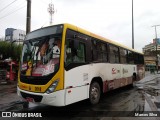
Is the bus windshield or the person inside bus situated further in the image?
the person inside bus

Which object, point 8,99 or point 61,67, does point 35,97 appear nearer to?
point 61,67

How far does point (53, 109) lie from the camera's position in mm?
7137

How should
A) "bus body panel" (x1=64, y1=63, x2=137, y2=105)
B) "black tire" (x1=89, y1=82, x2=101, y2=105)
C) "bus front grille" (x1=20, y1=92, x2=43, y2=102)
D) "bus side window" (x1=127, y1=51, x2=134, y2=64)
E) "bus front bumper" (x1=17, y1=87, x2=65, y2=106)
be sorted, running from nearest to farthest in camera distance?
"bus front bumper" (x1=17, y1=87, x2=65, y2=106)
"bus front grille" (x1=20, y1=92, x2=43, y2=102)
"bus body panel" (x1=64, y1=63, x2=137, y2=105)
"black tire" (x1=89, y1=82, x2=101, y2=105)
"bus side window" (x1=127, y1=51, x2=134, y2=64)

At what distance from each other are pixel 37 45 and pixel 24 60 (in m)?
0.80

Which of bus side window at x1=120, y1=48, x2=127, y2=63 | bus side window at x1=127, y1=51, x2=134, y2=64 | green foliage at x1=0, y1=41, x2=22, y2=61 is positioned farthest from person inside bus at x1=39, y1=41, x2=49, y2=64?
green foliage at x1=0, y1=41, x2=22, y2=61

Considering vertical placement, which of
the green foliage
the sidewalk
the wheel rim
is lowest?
the sidewalk

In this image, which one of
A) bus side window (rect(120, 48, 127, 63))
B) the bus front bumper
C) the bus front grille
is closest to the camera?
the bus front bumper

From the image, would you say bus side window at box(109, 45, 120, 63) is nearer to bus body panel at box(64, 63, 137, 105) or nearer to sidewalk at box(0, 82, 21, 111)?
bus body panel at box(64, 63, 137, 105)

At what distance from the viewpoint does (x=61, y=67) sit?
5793 millimetres

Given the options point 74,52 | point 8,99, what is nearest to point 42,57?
point 74,52

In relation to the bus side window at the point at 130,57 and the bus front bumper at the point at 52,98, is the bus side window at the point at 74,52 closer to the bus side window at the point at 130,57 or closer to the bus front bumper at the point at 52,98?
the bus front bumper at the point at 52,98

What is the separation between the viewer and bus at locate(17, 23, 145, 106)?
5746 mm

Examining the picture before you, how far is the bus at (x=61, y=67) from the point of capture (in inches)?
226

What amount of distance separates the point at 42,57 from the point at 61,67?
0.75 m
